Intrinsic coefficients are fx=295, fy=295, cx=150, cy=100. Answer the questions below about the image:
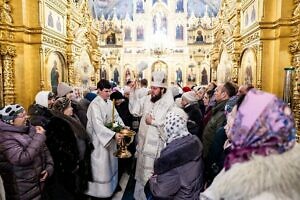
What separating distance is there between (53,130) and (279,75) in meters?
6.35

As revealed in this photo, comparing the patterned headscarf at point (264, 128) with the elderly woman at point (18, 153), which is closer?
the patterned headscarf at point (264, 128)

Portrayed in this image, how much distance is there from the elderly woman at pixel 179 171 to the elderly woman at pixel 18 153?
1.28 metres

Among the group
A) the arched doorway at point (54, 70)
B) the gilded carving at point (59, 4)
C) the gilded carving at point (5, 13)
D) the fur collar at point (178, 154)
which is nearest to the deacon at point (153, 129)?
the fur collar at point (178, 154)

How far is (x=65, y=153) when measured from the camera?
366 cm

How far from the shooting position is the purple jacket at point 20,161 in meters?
2.80

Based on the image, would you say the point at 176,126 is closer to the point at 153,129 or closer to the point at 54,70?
the point at 153,129

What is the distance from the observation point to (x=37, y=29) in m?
8.67

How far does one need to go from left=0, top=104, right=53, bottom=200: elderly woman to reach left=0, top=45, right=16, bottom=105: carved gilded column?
5.29 metres

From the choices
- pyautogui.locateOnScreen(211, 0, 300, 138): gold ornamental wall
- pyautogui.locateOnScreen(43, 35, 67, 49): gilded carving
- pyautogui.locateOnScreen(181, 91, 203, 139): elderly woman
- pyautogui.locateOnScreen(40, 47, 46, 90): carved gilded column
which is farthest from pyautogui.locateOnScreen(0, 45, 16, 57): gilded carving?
pyautogui.locateOnScreen(211, 0, 300, 138): gold ornamental wall

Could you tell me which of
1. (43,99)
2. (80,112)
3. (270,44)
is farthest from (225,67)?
(43,99)

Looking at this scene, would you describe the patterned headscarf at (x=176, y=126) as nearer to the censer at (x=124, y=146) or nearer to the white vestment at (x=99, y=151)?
the censer at (x=124, y=146)

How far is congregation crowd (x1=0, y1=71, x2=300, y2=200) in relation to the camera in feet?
4.25

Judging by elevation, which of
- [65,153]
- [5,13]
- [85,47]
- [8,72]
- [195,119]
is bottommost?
[65,153]

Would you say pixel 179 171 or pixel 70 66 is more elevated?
pixel 70 66
